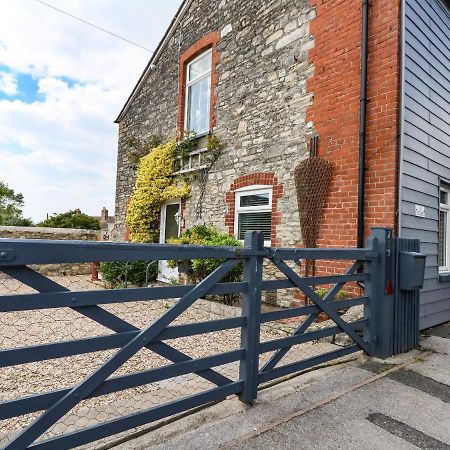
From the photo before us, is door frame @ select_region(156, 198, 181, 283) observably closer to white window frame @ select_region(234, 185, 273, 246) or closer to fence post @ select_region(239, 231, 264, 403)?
white window frame @ select_region(234, 185, 273, 246)

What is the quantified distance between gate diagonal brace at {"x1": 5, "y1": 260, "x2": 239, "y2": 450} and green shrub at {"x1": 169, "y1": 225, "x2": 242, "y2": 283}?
341 cm

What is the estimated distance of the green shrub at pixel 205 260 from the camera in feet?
19.1

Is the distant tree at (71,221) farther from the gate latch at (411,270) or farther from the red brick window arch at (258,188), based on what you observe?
the gate latch at (411,270)

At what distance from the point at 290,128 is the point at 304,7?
6.83ft

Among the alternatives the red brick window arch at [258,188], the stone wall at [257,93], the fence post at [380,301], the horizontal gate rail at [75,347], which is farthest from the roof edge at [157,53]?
the horizontal gate rail at [75,347]

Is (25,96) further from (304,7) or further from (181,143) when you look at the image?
(304,7)

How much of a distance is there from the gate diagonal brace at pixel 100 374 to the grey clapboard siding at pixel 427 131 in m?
3.47

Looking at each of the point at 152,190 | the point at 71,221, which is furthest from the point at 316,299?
the point at 71,221

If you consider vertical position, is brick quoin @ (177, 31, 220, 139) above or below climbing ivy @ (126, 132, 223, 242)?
above

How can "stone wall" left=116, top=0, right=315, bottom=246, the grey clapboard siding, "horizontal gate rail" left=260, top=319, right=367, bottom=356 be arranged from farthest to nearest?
"stone wall" left=116, top=0, right=315, bottom=246 < the grey clapboard siding < "horizontal gate rail" left=260, top=319, right=367, bottom=356

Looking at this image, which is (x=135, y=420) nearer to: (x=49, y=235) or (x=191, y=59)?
(x=191, y=59)

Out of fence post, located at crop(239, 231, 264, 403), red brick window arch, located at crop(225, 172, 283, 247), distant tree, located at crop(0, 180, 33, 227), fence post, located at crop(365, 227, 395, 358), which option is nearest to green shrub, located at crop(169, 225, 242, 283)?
red brick window arch, located at crop(225, 172, 283, 247)

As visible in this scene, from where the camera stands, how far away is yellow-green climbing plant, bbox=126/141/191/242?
8.46 metres

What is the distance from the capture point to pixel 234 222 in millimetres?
6785
